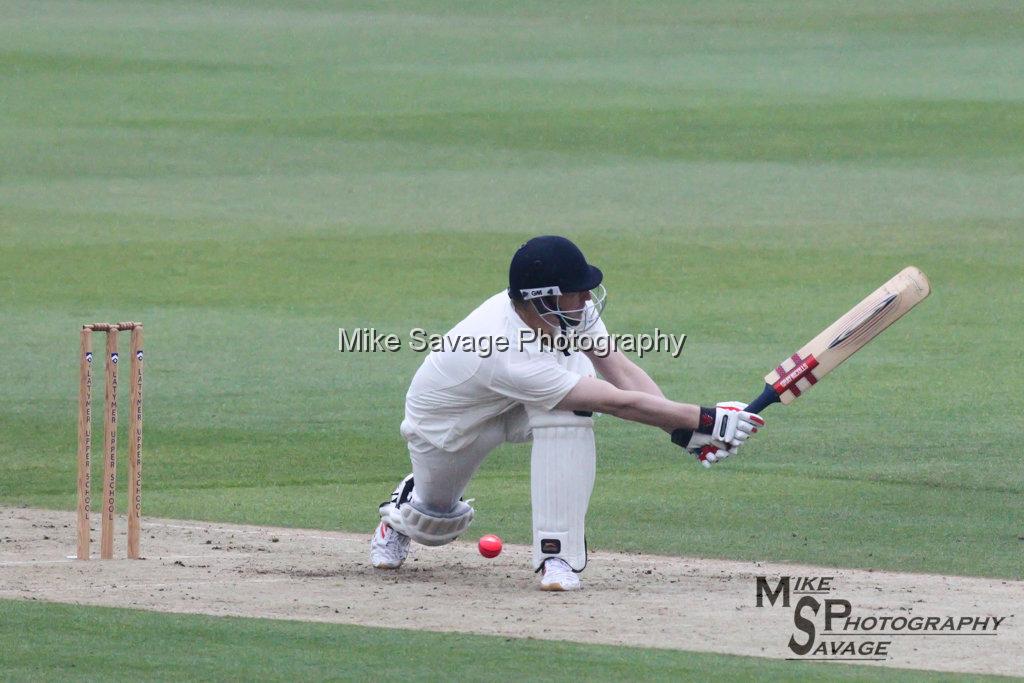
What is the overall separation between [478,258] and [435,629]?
12029 millimetres

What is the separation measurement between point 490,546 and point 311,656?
1874 mm

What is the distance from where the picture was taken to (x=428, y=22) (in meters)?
36.2

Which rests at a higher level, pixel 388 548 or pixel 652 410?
pixel 652 410

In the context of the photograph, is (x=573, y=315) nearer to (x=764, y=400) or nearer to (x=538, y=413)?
(x=538, y=413)

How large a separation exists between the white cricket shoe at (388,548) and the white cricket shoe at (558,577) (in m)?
0.75

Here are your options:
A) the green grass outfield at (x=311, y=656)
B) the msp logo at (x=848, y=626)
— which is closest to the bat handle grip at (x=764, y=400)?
the msp logo at (x=848, y=626)

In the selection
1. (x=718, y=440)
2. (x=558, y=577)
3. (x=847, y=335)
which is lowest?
(x=558, y=577)

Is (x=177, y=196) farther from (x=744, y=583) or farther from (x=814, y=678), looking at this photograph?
(x=814, y=678)

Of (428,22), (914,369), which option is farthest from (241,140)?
(914,369)

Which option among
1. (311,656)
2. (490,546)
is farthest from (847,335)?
(311,656)

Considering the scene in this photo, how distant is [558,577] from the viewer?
6.68 metres

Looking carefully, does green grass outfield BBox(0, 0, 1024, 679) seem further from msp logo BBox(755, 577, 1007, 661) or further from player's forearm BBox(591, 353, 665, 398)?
msp logo BBox(755, 577, 1007, 661)

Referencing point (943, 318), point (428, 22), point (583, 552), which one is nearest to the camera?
point (583, 552)

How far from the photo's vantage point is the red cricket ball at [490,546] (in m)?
7.29
